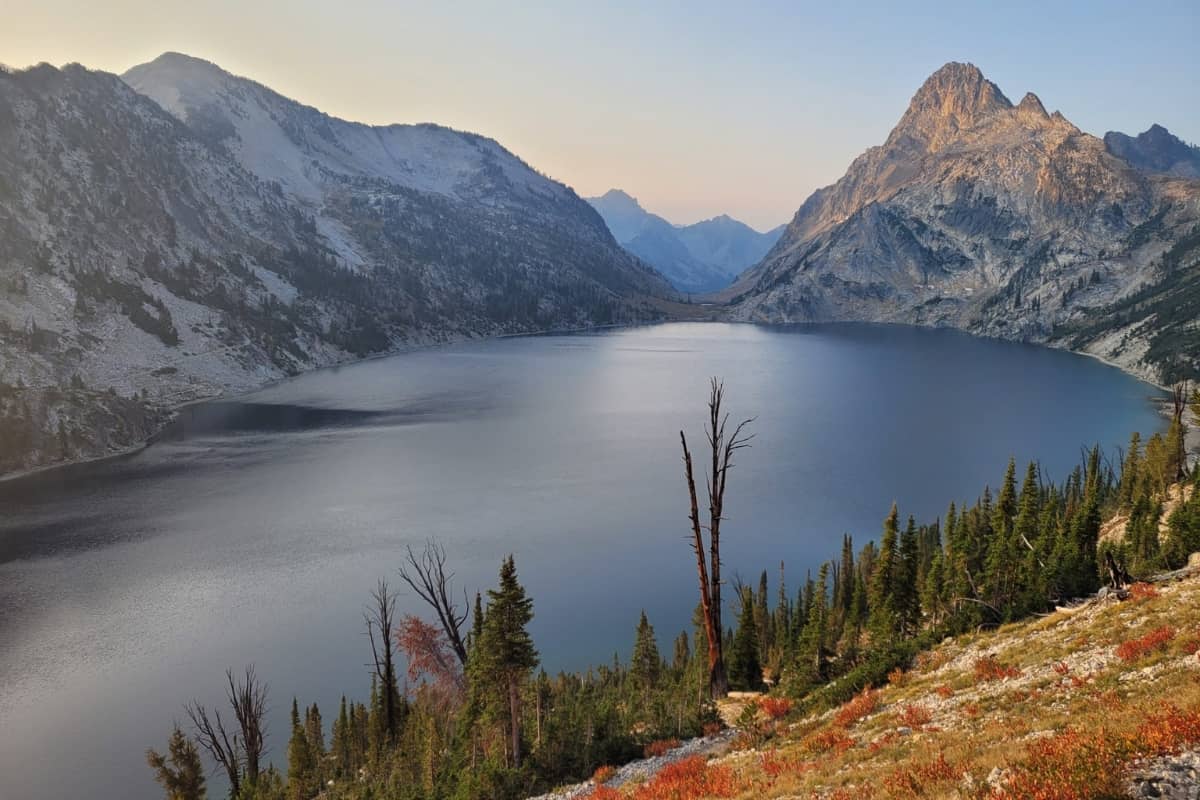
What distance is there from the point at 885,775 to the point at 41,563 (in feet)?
306

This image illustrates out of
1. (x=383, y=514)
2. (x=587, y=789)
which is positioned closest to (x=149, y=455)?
(x=383, y=514)

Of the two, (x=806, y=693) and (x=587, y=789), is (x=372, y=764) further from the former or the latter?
(x=806, y=693)

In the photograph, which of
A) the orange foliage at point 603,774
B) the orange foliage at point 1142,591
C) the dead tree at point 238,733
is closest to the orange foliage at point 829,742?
the orange foliage at point 603,774

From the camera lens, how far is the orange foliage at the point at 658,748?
25855 millimetres

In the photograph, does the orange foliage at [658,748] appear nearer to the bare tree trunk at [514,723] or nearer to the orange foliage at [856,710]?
the bare tree trunk at [514,723]

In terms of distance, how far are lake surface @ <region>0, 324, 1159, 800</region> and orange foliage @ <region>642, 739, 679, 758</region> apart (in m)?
34.8

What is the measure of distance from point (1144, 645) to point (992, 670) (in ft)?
15.0

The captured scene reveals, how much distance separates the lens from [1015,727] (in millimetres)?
15797

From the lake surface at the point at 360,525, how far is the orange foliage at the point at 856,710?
39295 mm

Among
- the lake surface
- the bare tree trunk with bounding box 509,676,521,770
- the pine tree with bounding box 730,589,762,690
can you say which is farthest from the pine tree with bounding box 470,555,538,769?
the lake surface

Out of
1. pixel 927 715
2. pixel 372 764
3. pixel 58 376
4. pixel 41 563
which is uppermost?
pixel 58 376

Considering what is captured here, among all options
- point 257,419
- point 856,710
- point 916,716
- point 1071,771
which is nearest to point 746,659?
point 856,710

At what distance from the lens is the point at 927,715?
19672 mm

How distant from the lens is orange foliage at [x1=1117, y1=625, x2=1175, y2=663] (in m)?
19.0
